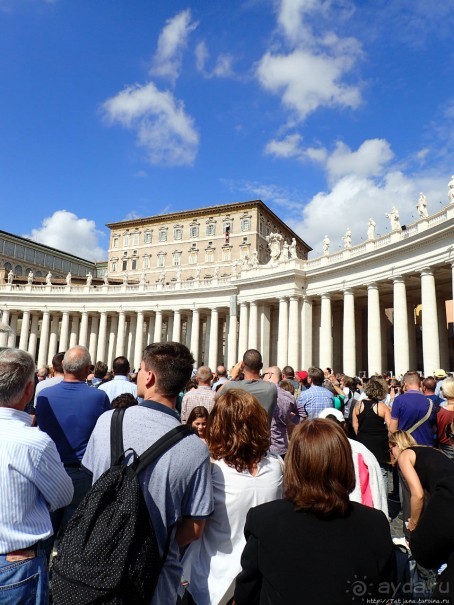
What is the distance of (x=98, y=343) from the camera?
2189 inches

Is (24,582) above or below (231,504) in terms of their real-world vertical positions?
below

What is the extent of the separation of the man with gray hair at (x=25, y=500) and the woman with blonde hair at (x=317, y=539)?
1412 millimetres

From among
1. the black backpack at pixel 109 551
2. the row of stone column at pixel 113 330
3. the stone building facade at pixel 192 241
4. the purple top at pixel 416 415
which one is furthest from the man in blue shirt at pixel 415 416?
the stone building facade at pixel 192 241

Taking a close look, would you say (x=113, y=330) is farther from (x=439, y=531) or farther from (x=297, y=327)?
(x=439, y=531)

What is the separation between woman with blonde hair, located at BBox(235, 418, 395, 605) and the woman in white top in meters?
0.60

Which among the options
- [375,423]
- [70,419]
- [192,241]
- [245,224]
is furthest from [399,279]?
[192,241]

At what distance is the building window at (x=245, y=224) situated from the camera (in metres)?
68.1

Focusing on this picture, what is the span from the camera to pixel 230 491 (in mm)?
3299

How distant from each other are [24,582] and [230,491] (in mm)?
1531

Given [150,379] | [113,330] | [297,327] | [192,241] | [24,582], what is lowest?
[24,582]

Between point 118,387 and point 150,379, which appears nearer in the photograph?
point 150,379

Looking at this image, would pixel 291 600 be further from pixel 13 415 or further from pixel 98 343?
pixel 98 343

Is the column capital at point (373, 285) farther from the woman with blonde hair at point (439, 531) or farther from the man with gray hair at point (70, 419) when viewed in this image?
the woman with blonde hair at point (439, 531)

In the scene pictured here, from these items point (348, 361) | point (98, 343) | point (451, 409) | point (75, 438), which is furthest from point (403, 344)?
point (98, 343)
